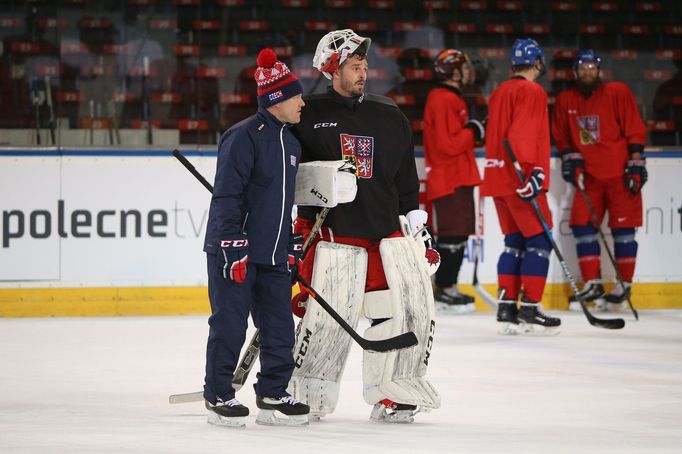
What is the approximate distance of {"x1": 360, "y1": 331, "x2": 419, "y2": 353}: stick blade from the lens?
428 centimetres

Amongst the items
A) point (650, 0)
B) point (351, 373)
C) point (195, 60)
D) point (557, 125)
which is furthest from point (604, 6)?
point (351, 373)

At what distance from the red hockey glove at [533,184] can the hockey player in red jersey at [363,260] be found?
264cm

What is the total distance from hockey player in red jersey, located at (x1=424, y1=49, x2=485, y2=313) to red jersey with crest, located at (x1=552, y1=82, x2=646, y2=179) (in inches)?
23.4

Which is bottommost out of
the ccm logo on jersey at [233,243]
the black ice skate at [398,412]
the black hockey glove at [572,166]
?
the black ice skate at [398,412]

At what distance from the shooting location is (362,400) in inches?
192

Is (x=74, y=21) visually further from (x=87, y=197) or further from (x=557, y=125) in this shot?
(x=557, y=125)

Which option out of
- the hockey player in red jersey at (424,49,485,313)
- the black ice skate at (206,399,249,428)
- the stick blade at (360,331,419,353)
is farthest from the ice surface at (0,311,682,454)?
the hockey player in red jersey at (424,49,485,313)

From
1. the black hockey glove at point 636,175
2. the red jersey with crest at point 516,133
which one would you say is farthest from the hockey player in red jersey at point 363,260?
the black hockey glove at point 636,175

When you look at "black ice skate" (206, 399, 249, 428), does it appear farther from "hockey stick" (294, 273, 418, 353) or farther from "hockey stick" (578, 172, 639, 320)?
"hockey stick" (578, 172, 639, 320)

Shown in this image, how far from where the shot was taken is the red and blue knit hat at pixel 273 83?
426 cm

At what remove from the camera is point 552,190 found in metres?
8.61

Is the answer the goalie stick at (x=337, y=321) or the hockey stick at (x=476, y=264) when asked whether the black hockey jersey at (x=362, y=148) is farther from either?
the hockey stick at (x=476, y=264)

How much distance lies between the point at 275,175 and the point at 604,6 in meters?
6.27

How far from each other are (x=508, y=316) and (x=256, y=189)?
11.2ft
